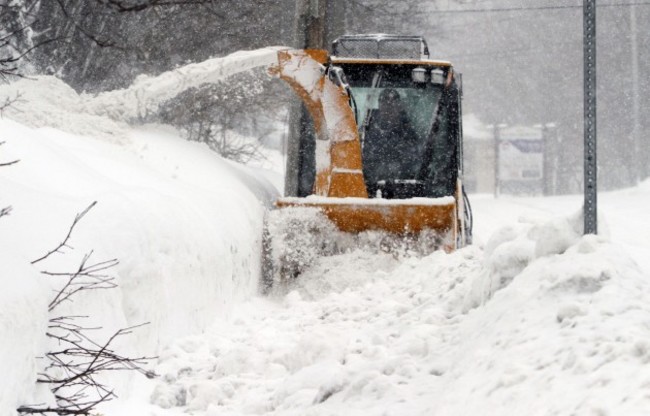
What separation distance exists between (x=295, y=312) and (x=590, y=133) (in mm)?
3504

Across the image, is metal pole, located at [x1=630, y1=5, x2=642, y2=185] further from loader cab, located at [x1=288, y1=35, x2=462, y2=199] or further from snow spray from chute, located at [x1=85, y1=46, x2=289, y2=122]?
snow spray from chute, located at [x1=85, y1=46, x2=289, y2=122]

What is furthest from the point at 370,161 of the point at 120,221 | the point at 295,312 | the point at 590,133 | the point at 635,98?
the point at 635,98

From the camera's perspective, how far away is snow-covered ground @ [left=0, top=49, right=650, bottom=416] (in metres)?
3.46

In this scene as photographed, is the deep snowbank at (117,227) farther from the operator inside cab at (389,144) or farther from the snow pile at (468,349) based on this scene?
the operator inside cab at (389,144)

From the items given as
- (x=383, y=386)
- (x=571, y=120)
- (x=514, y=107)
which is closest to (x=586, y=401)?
(x=383, y=386)

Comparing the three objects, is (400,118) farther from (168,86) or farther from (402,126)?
(168,86)

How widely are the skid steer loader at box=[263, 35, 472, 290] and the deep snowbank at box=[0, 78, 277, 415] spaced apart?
0.54 metres

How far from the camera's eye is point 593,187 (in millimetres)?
4516

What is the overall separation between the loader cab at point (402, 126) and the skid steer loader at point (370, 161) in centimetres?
1

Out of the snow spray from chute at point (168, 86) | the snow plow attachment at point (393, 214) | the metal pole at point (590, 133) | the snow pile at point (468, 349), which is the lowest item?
the snow pile at point (468, 349)

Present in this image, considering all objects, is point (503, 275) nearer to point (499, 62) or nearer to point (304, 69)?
point (304, 69)

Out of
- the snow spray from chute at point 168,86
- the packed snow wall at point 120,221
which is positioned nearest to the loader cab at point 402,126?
the snow spray from chute at point 168,86

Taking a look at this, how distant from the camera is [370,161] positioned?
10766 mm

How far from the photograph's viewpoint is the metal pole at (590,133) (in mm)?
4535
